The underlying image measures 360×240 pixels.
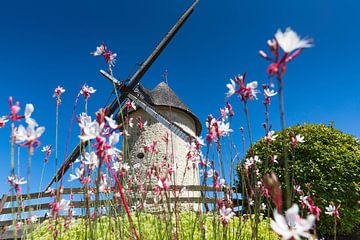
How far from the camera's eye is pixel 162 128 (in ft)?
38.2

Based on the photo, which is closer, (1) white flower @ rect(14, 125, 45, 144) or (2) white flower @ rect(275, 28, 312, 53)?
(2) white flower @ rect(275, 28, 312, 53)

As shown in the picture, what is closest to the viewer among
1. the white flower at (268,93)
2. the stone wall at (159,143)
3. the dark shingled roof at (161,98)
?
the white flower at (268,93)

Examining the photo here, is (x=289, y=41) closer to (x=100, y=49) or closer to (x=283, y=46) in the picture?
(x=283, y=46)

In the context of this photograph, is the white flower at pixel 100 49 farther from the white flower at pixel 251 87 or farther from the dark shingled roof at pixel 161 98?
the dark shingled roof at pixel 161 98

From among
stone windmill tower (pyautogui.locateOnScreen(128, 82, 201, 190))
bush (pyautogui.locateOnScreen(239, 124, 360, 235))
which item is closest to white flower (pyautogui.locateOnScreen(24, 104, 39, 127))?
bush (pyautogui.locateOnScreen(239, 124, 360, 235))

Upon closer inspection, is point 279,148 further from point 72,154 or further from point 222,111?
point 72,154

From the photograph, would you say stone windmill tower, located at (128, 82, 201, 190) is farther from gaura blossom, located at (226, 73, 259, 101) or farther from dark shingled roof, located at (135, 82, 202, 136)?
gaura blossom, located at (226, 73, 259, 101)

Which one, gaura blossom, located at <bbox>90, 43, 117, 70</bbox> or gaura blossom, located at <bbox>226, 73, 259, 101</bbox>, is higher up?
gaura blossom, located at <bbox>90, 43, 117, 70</bbox>

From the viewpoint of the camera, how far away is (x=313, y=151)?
6.96 meters

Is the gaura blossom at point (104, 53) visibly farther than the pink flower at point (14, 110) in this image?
Yes

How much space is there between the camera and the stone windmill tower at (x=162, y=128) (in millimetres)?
11156

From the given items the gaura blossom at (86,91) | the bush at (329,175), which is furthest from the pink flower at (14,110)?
the bush at (329,175)

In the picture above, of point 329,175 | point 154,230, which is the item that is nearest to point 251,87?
point 154,230

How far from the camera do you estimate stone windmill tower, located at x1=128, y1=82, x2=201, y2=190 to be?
11.2 meters
